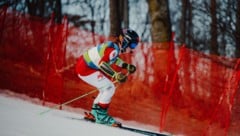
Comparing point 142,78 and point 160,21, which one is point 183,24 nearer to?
point 160,21

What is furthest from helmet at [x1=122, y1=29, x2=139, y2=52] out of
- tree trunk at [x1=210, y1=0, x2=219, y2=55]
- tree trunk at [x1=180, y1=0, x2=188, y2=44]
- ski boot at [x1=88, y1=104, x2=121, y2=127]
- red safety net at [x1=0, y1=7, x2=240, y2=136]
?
tree trunk at [x1=180, y1=0, x2=188, y2=44]

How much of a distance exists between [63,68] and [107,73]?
3686 millimetres

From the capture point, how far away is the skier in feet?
23.3

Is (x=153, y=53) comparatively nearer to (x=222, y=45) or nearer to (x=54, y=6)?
(x=222, y=45)

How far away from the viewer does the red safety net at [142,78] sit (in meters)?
9.79

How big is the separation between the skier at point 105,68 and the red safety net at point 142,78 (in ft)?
8.41

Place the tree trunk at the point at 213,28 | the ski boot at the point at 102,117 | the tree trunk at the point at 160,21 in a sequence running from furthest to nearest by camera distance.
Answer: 1. the tree trunk at the point at 213,28
2. the tree trunk at the point at 160,21
3. the ski boot at the point at 102,117

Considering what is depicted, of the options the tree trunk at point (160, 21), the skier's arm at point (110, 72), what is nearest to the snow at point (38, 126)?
the skier's arm at point (110, 72)

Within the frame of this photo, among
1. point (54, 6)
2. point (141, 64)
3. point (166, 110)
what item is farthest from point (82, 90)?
point (54, 6)

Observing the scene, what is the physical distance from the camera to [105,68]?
7117 millimetres

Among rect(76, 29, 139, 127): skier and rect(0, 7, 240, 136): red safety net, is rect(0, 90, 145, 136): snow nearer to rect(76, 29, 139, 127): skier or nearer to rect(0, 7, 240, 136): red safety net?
rect(76, 29, 139, 127): skier

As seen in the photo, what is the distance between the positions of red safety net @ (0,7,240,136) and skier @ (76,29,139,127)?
256 centimetres

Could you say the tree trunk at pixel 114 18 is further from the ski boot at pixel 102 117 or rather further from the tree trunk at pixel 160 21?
the ski boot at pixel 102 117

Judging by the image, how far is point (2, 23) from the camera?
11234 mm
